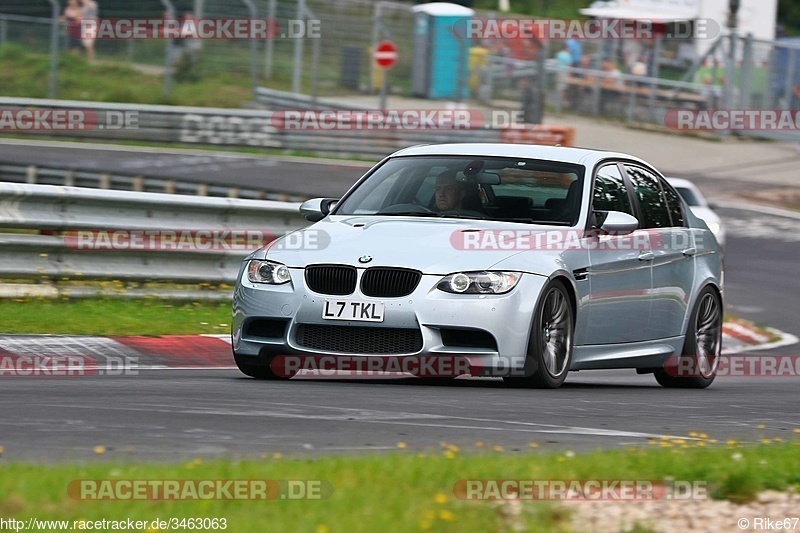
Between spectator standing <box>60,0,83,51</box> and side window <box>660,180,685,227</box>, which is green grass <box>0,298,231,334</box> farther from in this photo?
spectator standing <box>60,0,83,51</box>

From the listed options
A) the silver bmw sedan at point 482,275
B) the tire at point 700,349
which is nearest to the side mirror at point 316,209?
the silver bmw sedan at point 482,275

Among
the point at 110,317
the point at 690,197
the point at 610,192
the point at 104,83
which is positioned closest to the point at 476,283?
the point at 610,192

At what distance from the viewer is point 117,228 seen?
1282 centimetres

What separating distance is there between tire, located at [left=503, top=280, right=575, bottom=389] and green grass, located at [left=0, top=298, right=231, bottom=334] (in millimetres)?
3341

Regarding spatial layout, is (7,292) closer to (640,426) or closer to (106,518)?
(640,426)

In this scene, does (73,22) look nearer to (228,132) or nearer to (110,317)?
(228,132)

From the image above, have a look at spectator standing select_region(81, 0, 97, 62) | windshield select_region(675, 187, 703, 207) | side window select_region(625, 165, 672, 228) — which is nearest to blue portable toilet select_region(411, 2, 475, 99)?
spectator standing select_region(81, 0, 97, 62)

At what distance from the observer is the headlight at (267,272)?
894 centimetres

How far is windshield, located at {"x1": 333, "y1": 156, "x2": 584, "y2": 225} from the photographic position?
9578 mm

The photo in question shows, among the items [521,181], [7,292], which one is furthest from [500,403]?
[7,292]

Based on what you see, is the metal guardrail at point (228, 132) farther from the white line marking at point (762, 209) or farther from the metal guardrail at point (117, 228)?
the metal guardrail at point (117, 228)

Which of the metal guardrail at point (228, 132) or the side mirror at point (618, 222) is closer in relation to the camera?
the side mirror at point (618, 222)

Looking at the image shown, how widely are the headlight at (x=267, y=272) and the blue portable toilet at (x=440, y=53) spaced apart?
28599 mm

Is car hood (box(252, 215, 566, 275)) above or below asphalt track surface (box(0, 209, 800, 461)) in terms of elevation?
above
